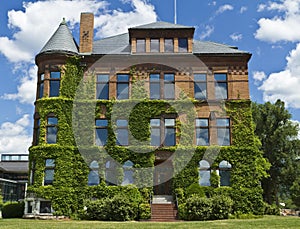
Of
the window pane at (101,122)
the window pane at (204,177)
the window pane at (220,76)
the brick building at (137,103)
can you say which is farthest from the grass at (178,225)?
the window pane at (220,76)

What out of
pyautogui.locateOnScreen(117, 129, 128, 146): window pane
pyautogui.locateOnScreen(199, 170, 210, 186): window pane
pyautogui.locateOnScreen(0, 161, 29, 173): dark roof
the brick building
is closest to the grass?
the brick building

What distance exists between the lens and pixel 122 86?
91.9 ft

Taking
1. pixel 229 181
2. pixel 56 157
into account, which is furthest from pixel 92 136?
pixel 229 181

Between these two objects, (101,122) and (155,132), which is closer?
(155,132)

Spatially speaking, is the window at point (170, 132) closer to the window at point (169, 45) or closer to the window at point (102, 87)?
the window at point (102, 87)

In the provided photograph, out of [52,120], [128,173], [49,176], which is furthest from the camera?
[52,120]

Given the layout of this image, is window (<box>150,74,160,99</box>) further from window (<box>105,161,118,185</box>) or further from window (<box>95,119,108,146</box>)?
window (<box>105,161,118,185</box>)

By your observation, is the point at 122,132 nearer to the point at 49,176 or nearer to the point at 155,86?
the point at 155,86

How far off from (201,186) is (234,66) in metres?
9.14

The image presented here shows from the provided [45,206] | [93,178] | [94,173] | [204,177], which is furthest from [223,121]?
[45,206]

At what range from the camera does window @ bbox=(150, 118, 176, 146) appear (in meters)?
26.9

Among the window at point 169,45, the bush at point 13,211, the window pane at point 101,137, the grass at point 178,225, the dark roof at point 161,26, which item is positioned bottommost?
the bush at point 13,211

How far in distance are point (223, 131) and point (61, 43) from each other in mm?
13420

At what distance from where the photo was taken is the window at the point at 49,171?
2555 cm
